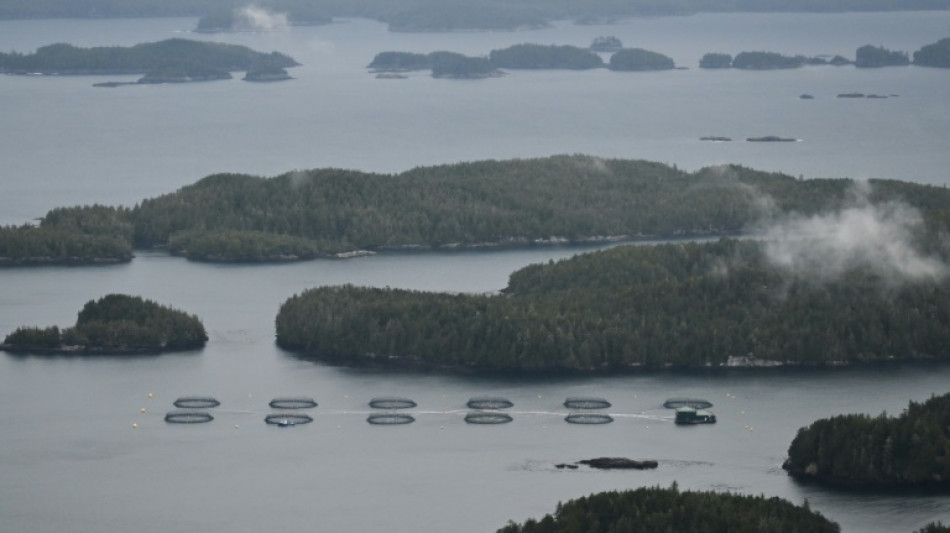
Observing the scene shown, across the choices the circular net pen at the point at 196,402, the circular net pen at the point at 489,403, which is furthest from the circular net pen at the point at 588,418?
the circular net pen at the point at 196,402

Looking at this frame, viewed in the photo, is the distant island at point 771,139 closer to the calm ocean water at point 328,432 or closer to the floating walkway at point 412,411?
the calm ocean water at point 328,432

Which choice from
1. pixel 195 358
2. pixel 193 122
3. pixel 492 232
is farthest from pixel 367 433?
pixel 193 122

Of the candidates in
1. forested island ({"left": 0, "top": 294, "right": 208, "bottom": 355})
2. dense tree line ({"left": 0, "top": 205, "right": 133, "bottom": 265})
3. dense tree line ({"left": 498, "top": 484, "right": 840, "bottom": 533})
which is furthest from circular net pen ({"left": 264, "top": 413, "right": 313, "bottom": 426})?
dense tree line ({"left": 0, "top": 205, "right": 133, "bottom": 265})

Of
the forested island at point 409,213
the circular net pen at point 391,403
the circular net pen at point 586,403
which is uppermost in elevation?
the forested island at point 409,213

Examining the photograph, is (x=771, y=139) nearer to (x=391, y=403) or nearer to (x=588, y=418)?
(x=391, y=403)

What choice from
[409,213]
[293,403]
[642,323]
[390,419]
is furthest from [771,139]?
[390,419]

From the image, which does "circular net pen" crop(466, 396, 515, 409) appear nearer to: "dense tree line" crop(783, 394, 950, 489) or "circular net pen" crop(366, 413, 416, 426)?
"circular net pen" crop(366, 413, 416, 426)

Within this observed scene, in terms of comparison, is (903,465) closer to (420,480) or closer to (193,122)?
(420,480)
